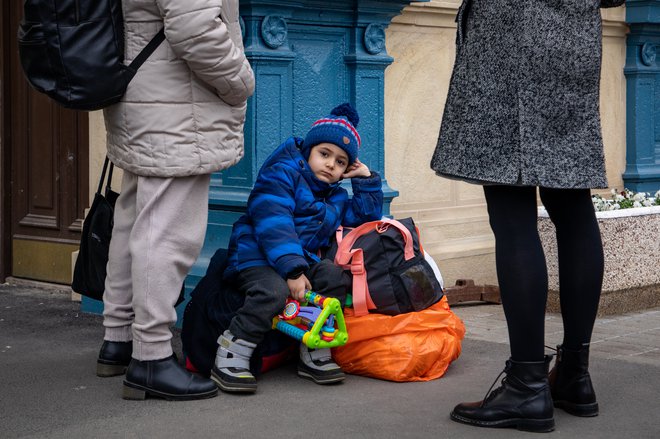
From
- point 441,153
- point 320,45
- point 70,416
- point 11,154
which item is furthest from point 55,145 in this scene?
point 441,153

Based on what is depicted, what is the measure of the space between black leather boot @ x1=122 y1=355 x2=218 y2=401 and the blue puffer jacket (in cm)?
54

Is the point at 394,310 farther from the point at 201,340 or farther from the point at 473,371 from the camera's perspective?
the point at 201,340

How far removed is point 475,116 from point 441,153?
182mm

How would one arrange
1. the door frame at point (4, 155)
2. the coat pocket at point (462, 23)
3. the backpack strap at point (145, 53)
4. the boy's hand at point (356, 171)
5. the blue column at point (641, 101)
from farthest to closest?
the blue column at point (641, 101) → the door frame at point (4, 155) → the boy's hand at point (356, 171) → the backpack strap at point (145, 53) → the coat pocket at point (462, 23)

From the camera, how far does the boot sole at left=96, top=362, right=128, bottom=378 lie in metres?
4.51

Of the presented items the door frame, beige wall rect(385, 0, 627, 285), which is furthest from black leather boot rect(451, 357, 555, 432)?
the door frame

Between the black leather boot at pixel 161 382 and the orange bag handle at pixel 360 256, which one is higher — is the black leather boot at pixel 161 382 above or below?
below

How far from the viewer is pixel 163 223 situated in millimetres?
4070

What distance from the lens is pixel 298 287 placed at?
4.42 metres

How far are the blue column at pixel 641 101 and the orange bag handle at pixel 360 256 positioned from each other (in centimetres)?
373

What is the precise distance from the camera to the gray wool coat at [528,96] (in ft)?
12.0

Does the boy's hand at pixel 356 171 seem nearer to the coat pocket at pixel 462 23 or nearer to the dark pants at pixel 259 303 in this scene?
the dark pants at pixel 259 303

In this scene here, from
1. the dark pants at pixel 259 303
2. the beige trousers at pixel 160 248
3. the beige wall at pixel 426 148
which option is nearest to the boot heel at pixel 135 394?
the beige trousers at pixel 160 248

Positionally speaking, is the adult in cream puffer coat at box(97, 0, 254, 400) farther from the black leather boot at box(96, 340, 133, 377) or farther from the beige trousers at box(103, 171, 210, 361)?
the black leather boot at box(96, 340, 133, 377)
